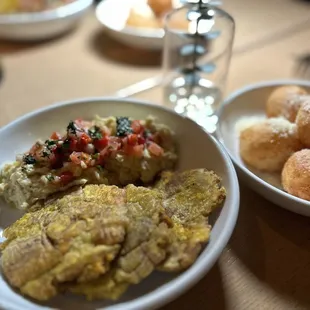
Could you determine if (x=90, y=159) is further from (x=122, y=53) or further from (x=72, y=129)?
(x=122, y=53)

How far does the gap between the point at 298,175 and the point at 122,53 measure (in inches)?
42.0

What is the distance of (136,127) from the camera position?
1.13 m

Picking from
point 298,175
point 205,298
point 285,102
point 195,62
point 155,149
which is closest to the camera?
point 205,298

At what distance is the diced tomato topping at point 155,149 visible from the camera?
1.11 metres

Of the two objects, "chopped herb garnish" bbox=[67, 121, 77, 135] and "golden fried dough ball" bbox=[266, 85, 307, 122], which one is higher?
"chopped herb garnish" bbox=[67, 121, 77, 135]

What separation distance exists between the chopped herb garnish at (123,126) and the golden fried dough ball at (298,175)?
1.29 ft

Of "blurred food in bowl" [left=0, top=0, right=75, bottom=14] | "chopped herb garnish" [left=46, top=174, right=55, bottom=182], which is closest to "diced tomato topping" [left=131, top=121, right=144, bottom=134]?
"chopped herb garnish" [left=46, top=174, right=55, bottom=182]

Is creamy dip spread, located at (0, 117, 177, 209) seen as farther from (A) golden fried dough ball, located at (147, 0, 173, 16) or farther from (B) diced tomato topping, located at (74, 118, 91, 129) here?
(A) golden fried dough ball, located at (147, 0, 173, 16)

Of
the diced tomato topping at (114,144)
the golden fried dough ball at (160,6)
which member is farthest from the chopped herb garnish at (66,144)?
the golden fried dough ball at (160,6)

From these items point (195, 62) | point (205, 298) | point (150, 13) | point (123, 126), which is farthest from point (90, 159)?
point (150, 13)

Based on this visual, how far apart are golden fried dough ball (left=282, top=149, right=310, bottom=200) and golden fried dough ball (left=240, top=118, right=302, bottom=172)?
0.06 meters

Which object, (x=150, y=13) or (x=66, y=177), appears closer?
(x=66, y=177)

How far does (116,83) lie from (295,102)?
2.26ft

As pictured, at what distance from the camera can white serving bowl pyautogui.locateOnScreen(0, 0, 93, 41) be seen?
5.84 feet
